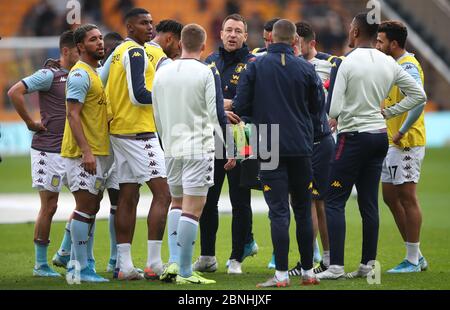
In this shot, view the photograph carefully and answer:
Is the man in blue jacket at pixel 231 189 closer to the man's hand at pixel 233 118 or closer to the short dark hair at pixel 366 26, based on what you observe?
the man's hand at pixel 233 118

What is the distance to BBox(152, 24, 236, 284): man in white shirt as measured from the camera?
9125 mm

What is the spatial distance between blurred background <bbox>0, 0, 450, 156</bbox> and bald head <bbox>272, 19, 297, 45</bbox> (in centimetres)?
1987

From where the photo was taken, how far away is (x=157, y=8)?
3341 centimetres

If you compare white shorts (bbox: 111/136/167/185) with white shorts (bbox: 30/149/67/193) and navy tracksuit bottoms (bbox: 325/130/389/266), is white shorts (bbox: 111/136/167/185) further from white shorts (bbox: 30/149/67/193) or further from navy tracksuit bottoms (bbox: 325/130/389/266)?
navy tracksuit bottoms (bbox: 325/130/389/266)

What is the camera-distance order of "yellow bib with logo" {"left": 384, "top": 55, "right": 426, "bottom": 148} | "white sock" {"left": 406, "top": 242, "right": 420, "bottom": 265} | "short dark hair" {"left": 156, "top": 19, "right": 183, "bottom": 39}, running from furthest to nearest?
"yellow bib with logo" {"left": 384, "top": 55, "right": 426, "bottom": 148}, "white sock" {"left": 406, "top": 242, "right": 420, "bottom": 265}, "short dark hair" {"left": 156, "top": 19, "right": 183, "bottom": 39}

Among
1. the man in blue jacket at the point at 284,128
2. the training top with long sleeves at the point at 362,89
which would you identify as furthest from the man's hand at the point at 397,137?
the man in blue jacket at the point at 284,128

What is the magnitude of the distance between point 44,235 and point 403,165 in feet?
13.2

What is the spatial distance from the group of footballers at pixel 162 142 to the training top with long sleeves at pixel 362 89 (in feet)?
0.10

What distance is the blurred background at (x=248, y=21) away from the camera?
98.2 ft

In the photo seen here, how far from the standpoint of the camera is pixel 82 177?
9.59 meters

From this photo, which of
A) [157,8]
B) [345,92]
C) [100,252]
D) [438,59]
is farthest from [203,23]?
[345,92]

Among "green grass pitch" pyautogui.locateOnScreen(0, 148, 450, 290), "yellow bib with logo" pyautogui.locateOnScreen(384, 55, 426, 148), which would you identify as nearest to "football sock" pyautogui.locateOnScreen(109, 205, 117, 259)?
"green grass pitch" pyautogui.locateOnScreen(0, 148, 450, 290)

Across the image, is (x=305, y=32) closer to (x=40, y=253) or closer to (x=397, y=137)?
(x=397, y=137)

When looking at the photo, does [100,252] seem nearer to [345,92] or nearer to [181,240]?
[181,240]
